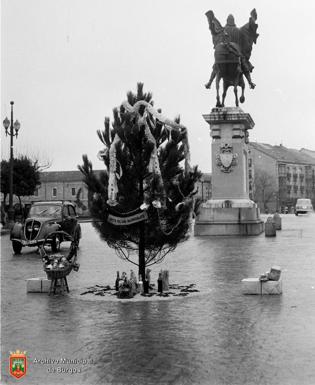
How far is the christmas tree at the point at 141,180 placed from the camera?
10.0 m

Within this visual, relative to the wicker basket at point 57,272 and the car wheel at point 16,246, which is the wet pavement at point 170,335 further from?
the car wheel at point 16,246

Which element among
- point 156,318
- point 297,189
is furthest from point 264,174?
point 156,318

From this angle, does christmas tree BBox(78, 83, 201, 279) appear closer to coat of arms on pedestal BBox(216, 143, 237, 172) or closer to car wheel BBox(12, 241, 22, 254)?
car wheel BBox(12, 241, 22, 254)

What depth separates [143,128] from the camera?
400 inches

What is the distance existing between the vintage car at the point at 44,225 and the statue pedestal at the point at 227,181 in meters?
6.57

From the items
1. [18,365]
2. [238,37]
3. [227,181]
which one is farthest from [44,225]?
[18,365]

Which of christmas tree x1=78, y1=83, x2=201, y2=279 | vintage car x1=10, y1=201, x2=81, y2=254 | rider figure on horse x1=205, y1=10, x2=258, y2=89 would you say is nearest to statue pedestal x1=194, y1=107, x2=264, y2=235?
rider figure on horse x1=205, y1=10, x2=258, y2=89

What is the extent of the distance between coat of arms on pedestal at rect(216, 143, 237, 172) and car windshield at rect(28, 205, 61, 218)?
8121 millimetres

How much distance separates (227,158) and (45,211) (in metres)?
8.85

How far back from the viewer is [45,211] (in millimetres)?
21438

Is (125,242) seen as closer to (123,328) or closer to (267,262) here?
(123,328)

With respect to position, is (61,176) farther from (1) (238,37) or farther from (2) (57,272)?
(2) (57,272)

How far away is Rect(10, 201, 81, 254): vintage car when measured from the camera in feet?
66.0

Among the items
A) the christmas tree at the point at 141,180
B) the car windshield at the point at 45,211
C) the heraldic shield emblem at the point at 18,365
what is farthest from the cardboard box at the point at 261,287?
the car windshield at the point at 45,211
